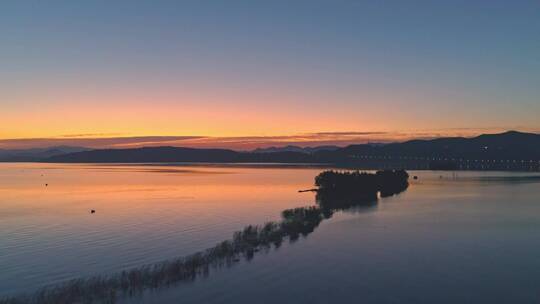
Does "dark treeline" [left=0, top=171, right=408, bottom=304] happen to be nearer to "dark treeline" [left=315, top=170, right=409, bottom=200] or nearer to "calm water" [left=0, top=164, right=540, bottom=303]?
"calm water" [left=0, top=164, right=540, bottom=303]

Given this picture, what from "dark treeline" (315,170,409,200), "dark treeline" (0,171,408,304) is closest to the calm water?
"dark treeline" (0,171,408,304)

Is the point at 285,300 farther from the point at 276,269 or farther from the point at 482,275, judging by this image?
the point at 482,275

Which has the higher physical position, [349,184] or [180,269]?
[349,184]

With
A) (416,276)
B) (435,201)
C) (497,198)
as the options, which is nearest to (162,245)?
(416,276)

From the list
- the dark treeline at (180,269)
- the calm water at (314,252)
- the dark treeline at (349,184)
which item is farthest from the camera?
the dark treeline at (349,184)

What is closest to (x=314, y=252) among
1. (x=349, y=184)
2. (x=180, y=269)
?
(x=180, y=269)

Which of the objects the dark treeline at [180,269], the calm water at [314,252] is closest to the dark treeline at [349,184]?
the calm water at [314,252]

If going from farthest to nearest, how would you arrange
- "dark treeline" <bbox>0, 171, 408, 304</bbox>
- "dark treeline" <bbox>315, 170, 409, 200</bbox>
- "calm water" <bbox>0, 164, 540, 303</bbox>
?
"dark treeline" <bbox>315, 170, 409, 200</bbox>, "calm water" <bbox>0, 164, 540, 303</bbox>, "dark treeline" <bbox>0, 171, 408, 304</bbox>

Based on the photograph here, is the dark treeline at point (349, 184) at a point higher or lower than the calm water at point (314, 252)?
higher

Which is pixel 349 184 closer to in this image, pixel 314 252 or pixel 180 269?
pixel 314 252

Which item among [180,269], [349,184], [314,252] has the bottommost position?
[314,252]

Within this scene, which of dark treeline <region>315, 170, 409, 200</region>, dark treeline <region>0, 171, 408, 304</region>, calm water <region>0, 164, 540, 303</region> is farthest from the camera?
dark treeline <region>315, 170, 409, 200</region>

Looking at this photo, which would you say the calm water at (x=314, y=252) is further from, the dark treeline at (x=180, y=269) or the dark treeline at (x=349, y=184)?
the dark treeline at (x=349, y=184)
